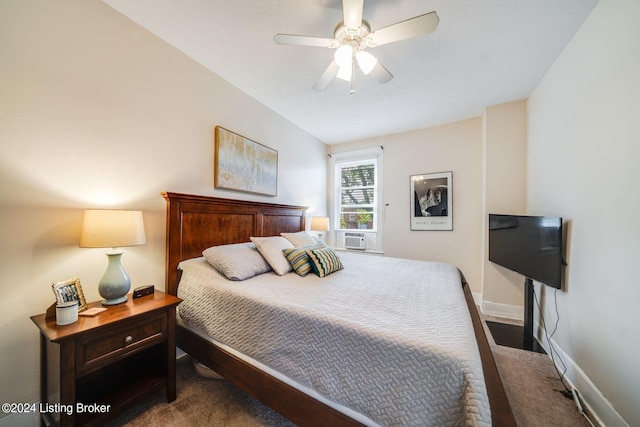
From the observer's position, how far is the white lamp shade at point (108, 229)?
50.8 inches

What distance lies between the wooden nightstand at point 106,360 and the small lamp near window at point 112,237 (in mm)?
108

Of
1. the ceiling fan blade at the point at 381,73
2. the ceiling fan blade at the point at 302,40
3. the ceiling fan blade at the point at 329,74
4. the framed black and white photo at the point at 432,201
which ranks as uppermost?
the ceiling fan blade at the point at 302,40

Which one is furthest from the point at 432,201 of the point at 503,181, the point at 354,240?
the point at 354,240

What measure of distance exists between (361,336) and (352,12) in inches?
69.9

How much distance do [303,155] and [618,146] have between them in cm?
315

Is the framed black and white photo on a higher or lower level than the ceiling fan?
lower

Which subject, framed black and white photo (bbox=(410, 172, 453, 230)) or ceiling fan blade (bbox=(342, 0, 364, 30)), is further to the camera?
framed black and white photo (bbox=(410, 172, 453, 230))

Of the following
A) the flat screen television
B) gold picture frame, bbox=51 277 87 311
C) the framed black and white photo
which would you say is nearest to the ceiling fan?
the flat screen television

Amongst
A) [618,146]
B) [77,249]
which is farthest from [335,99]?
[77,249]

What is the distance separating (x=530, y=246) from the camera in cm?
208

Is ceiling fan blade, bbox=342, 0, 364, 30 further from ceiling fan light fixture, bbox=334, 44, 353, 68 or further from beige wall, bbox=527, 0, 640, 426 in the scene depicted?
beige wall, bbox=527, 0, 640, 426

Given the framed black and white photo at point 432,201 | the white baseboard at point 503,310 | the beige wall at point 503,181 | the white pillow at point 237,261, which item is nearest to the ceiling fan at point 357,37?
the white pillow at point 237,261

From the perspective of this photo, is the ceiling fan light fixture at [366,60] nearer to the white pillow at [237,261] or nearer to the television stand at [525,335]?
the white pillow at [237,261]

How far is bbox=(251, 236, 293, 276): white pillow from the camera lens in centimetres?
195
